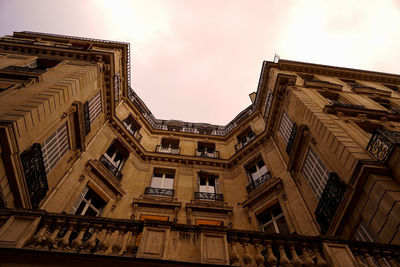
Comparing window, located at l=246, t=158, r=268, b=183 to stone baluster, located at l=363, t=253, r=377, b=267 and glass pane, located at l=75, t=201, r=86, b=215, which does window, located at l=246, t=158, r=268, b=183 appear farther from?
glass pane, located at l=75, t=201, r=86, b=215

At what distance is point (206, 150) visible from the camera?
20.2m

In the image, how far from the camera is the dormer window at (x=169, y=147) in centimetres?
1906

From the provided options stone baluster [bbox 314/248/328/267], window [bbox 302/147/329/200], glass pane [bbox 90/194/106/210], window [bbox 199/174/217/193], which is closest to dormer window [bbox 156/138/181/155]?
window [bbox 199/174/217/193]

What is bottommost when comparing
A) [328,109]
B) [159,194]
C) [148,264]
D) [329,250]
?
[148,264]

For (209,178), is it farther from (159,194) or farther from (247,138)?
(247,138)

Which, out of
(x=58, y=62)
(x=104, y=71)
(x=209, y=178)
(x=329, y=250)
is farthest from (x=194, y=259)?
(x=58, y=62)

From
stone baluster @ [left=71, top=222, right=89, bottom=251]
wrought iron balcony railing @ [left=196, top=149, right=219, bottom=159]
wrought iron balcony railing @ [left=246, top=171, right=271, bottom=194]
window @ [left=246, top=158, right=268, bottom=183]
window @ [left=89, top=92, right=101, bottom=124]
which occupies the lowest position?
stone baluster @ [left=71, top=222, right=89, bottom=251]

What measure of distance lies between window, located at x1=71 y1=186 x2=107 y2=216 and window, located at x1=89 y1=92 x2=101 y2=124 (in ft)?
13.4

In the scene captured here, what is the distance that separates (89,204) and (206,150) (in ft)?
33.5

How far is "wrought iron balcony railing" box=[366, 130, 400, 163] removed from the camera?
26.2 ft

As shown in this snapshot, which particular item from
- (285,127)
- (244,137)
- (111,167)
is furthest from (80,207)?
(244,137)

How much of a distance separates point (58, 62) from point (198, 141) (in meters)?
11.4

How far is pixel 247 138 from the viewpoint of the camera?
19953 millimetres

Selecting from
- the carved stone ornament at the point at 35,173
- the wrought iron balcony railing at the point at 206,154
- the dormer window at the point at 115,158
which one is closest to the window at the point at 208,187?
the wrought iron balcony railing at the point at 206,154
